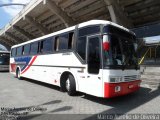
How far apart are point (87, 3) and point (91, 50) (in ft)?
29.4

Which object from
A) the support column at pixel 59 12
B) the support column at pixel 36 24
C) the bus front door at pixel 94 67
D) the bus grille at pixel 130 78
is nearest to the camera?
the bus front door at pixel 94 67

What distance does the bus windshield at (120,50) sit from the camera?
21.5ft

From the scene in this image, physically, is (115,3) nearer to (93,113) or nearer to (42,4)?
(42,4)

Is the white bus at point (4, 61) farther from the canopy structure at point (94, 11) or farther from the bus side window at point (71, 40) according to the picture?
the bus side window at point (71, 40)

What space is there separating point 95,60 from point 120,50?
0.92 m

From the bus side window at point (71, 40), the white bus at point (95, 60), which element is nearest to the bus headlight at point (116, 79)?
the white bus at point (95, 60)

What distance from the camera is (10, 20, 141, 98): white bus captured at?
652 cm

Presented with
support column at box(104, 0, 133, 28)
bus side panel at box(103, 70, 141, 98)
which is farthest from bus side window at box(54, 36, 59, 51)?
support column at box(104, 0, 133, 28)

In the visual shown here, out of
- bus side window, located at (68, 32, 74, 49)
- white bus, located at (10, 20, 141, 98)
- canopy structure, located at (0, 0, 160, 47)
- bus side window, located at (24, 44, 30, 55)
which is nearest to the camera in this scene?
white bus, located at (10, 20, 141, 98)

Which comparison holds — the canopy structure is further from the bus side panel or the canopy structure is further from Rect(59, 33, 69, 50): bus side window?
the bus side panel

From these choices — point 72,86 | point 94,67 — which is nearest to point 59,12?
point 72,86

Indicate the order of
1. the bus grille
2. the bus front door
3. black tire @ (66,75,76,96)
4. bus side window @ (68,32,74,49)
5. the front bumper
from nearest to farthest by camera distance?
the front bumper, the bus front door, the bus grille, black tire @ (66,75,76,96), bus side window @ (68,32,74,49)

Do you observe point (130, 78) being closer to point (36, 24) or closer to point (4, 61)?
point (36, 24)

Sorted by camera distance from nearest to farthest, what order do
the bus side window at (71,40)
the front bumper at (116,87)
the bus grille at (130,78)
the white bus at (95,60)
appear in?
1. the front bumper at (116,87)
2. the white bus at (95,60)
3. the bus grille at (130,78)
4. the bus side window at (71,40)
